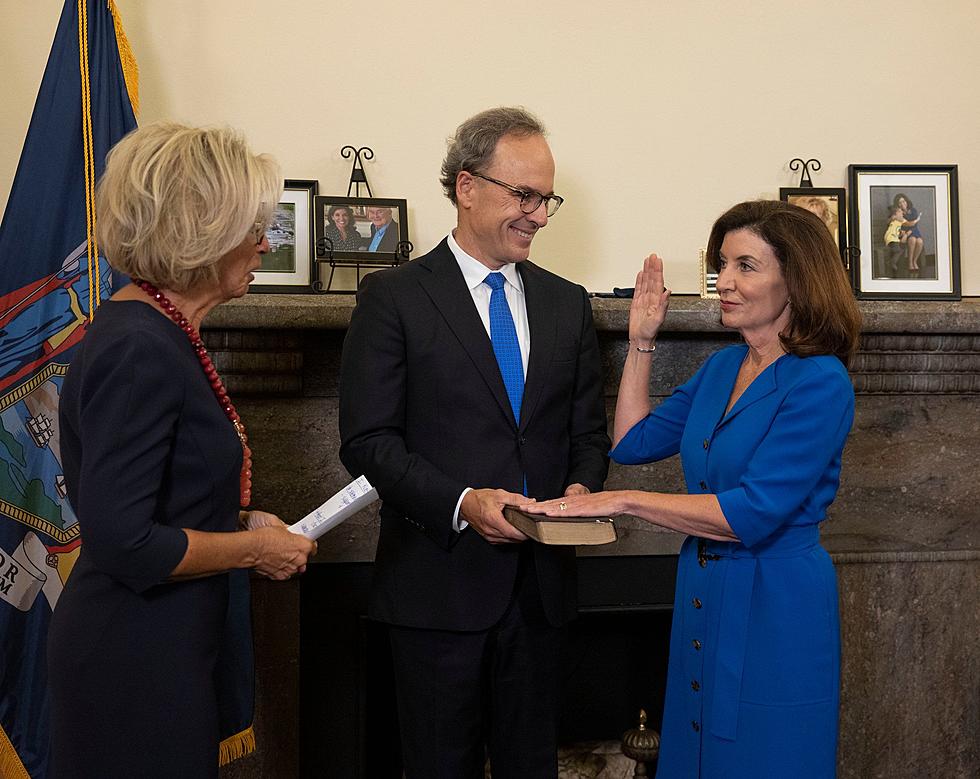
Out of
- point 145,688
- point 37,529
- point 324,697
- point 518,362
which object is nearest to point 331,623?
point 324,697

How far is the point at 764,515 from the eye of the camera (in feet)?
6.31

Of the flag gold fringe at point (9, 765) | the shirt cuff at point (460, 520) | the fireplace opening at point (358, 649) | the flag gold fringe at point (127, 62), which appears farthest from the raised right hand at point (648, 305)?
the flag gold fringe at point (9, 765)

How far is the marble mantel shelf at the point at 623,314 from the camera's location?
2.71m

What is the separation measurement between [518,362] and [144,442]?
954mm

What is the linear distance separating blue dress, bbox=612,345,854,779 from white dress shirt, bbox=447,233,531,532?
1.51 ft

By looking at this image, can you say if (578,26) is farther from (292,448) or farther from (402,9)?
(292,448)

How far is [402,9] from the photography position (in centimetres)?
301

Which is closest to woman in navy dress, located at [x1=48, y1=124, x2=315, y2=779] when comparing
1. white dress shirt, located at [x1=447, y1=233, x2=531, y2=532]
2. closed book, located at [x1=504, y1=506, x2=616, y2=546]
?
closed book, located at [x1=504, y1=506, x2=616, y2=546]

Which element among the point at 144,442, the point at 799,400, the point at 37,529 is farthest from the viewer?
the point at 37,529

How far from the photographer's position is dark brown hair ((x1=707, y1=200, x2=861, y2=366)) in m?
2.01

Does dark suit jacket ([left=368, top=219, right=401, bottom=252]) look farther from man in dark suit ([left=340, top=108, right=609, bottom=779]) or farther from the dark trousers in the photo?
the dark trousers

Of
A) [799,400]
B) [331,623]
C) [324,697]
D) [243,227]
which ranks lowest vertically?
[324,697]

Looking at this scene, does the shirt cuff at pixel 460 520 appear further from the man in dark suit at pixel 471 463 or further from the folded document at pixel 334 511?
Result: the folded document at pixel 334 511

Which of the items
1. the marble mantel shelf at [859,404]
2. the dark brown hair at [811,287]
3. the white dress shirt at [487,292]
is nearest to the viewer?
the dark brown hair at [811,287]
